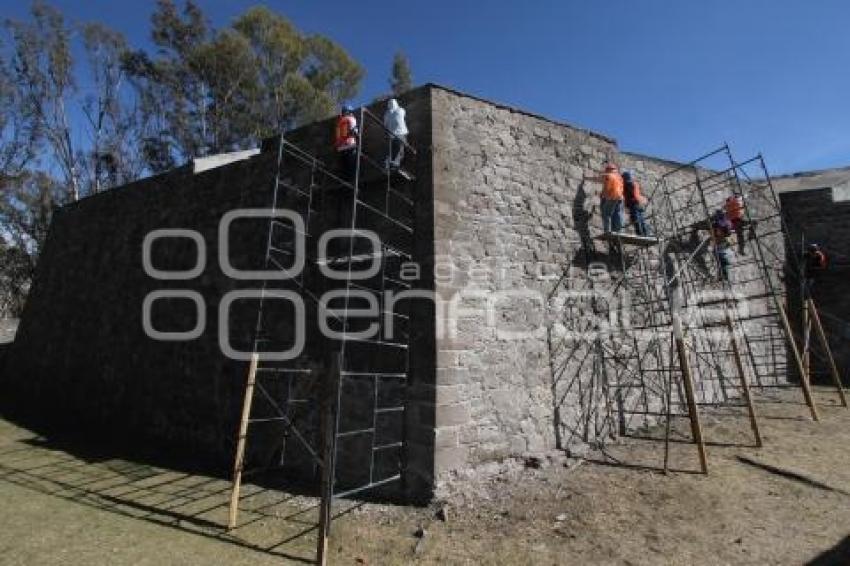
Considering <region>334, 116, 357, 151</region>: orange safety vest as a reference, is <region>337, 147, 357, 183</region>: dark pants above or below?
below

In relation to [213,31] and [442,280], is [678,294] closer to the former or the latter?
[442,280]

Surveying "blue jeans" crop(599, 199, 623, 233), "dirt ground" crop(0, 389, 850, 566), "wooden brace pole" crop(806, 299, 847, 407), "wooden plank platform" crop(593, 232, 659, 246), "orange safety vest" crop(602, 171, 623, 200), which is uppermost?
"orange safety vest" crop(602, 171, 623, 200)

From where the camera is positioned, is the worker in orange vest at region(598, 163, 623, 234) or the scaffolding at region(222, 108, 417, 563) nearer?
the scaffolding at region(222, 108, 417, 563)

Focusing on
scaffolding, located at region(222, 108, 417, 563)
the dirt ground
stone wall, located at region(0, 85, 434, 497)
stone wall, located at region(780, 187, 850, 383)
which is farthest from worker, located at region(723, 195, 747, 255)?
scaffolding, located at region(222, 108, 417, 563)

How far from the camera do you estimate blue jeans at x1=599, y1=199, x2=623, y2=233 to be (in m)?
8.29

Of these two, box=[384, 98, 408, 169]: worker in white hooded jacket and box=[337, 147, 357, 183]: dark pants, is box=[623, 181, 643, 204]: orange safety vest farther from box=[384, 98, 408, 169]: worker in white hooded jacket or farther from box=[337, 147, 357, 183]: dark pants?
box=[337, 147, 357, 183]: dark pants

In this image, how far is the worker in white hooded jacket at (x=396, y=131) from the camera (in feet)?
22.9

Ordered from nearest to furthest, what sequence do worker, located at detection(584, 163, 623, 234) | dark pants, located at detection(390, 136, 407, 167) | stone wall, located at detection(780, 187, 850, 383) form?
1. dark pants, located at detection(390, 136, 407, 167)
2. worker, located at detection(584, 163, 623, 234)
3. stone wall, located at detection(780, 187, 850, 383)

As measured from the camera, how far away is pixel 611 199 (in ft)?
27.0

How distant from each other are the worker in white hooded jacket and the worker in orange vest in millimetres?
3035

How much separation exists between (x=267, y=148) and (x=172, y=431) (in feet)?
15.1

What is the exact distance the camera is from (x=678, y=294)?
30.5 feet

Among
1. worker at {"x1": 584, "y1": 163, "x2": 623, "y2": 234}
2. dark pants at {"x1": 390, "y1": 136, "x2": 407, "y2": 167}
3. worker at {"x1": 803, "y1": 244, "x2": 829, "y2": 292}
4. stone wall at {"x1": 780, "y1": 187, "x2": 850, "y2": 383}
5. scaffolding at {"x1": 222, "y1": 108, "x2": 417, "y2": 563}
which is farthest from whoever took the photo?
stone wall at {"x1": 780, "y1": 187, "x2": 850, "y2": 383}

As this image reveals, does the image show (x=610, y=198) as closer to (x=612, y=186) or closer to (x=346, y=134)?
(x=612, y=186)
